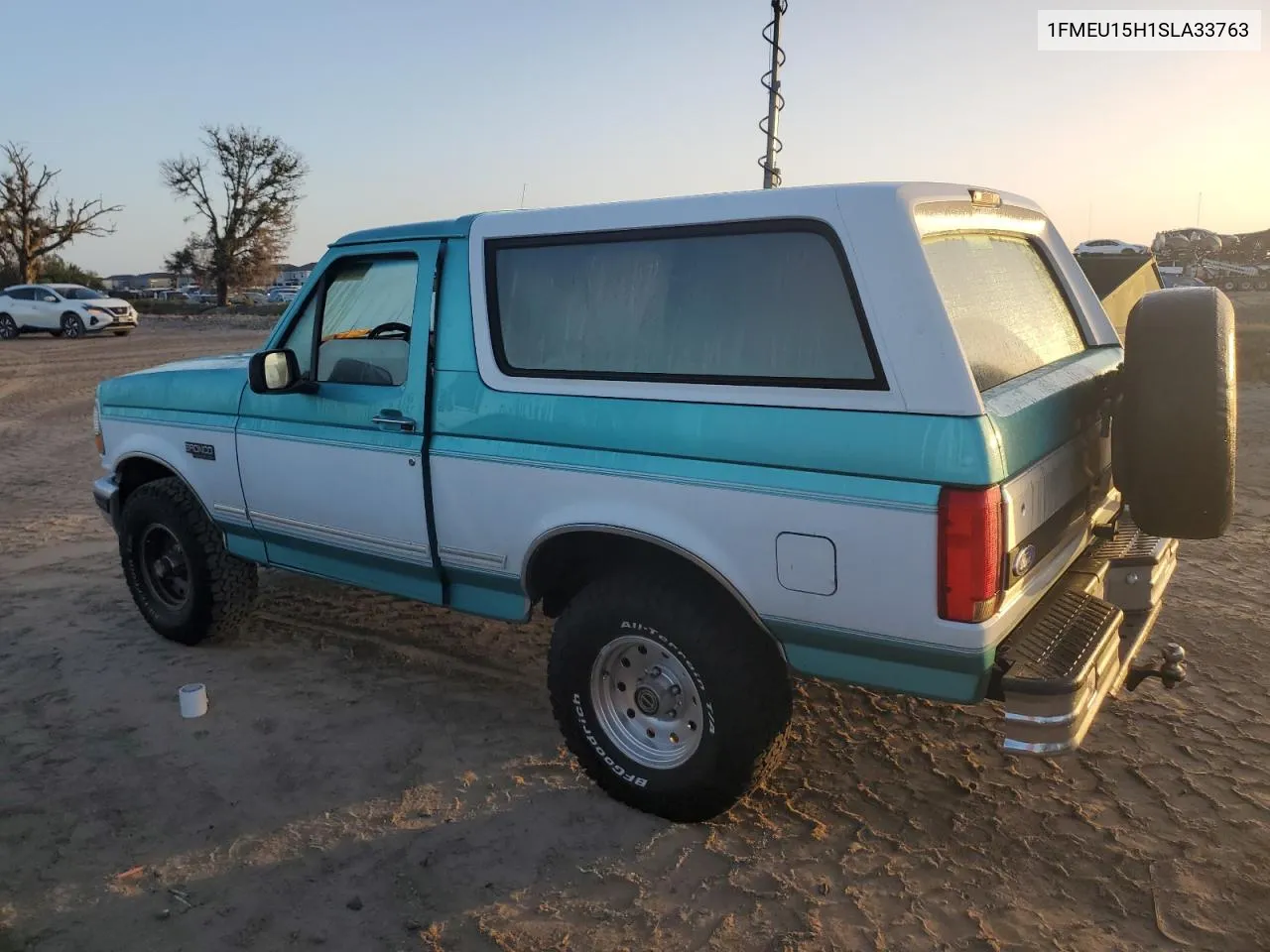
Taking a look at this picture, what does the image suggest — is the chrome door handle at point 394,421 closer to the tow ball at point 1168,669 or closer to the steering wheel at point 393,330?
the steering wheel at point 393,330

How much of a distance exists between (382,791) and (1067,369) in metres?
2.95

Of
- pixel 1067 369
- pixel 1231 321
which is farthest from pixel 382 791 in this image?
pixel 1231 321

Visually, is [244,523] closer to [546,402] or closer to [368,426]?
[368,426]

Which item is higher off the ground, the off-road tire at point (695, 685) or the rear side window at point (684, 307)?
the rear side window at point (684, 307)

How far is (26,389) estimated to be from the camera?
15648 mm

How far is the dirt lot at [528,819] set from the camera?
2.90 m

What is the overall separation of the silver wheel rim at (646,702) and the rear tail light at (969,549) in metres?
0.97

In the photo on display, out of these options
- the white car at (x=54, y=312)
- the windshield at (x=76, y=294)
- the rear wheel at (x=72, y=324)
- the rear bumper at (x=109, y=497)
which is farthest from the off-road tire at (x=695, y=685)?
the windshield at (x=76, y=294)

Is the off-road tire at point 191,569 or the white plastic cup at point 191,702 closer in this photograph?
the white plastic cup at point 191,702

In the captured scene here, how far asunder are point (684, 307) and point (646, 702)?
1.36m

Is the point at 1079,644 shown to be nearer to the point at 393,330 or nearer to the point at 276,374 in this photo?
the point at 393,330

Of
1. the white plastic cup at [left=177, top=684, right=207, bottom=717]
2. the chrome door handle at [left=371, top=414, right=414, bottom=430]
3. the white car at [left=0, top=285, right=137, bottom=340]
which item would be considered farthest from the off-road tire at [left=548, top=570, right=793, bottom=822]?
the white car at [left=0, top=285, right=137, bottom=340]

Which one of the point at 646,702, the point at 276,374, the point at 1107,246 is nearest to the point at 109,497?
the point at 276,374

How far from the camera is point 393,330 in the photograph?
13.2ft
